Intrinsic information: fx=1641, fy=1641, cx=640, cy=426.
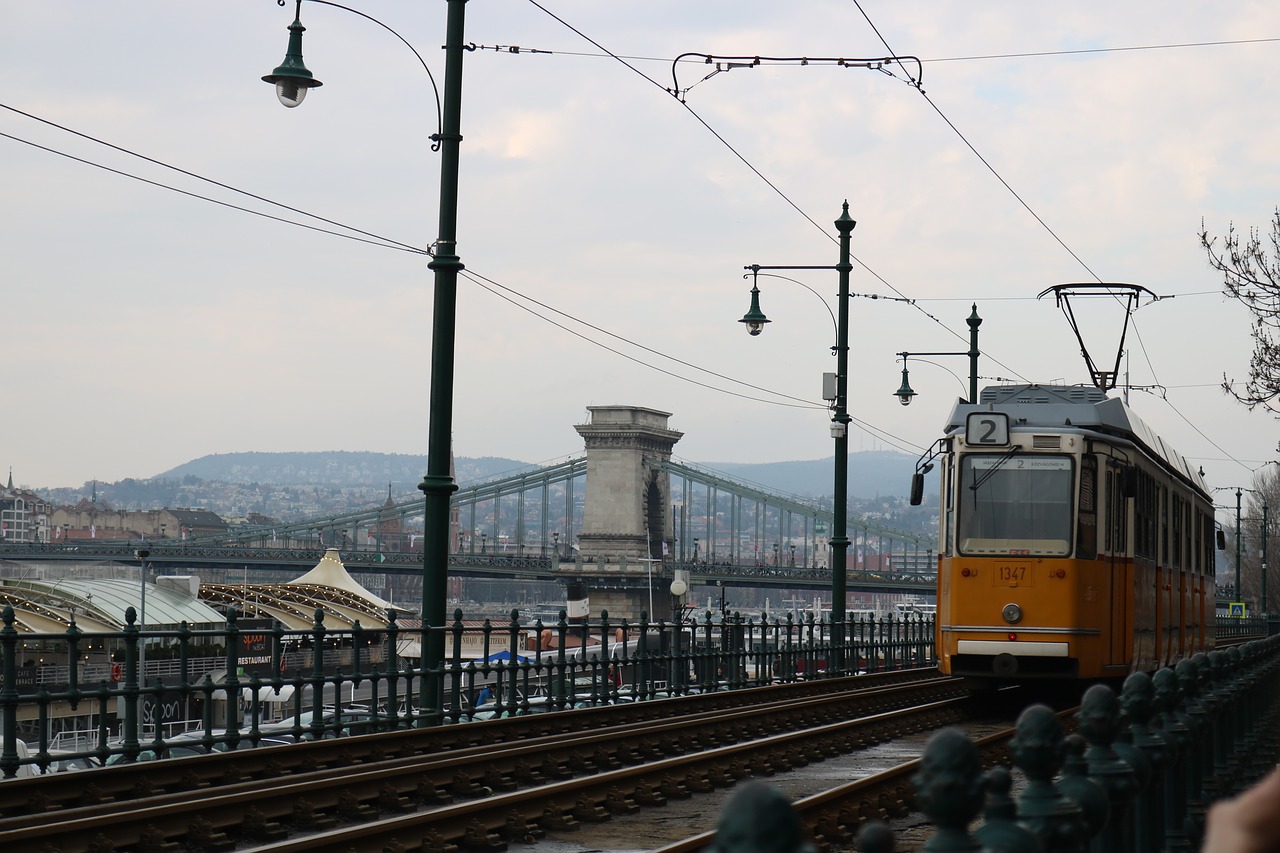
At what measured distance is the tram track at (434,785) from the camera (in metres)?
7.80

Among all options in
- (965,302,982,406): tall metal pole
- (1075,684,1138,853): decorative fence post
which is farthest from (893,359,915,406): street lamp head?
(1075,684,1138,853): decorative fence post

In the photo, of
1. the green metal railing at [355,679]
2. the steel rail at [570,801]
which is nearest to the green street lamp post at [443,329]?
the green metal railing at [355,679]

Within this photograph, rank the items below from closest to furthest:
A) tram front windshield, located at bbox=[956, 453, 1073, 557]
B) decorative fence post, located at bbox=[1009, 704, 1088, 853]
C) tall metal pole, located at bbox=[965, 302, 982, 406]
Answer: decorative fence post, located at bbox=[1009, 704, 1088, 853], tram front windshield, located at bbox=[956, 453, 1073, 557], tall metal pole, located at bbox=[965, 302, 982, 406]

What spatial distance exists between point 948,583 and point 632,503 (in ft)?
326

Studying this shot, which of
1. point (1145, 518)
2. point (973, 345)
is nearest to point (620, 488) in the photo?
point (973, 345)

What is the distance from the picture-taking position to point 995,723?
16812 millimetres

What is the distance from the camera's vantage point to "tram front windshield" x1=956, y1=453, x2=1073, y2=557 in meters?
16.0

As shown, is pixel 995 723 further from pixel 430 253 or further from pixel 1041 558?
pixel 430 253

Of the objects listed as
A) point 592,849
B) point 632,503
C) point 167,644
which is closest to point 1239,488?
point 167,644

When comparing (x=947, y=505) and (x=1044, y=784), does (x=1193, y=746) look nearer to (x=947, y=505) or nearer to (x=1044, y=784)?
(x=1044, y=784)

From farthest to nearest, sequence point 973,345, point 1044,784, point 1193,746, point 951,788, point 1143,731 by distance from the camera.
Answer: point 973,345, point 1193,746, point 1143,731, point 1044,784, point 951,788

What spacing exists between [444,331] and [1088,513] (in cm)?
648

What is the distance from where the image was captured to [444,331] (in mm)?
14383

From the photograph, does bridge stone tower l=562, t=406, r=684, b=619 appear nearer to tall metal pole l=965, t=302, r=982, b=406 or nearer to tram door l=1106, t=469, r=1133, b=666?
tall metal pole l=965, t=302, r=982, b=406
